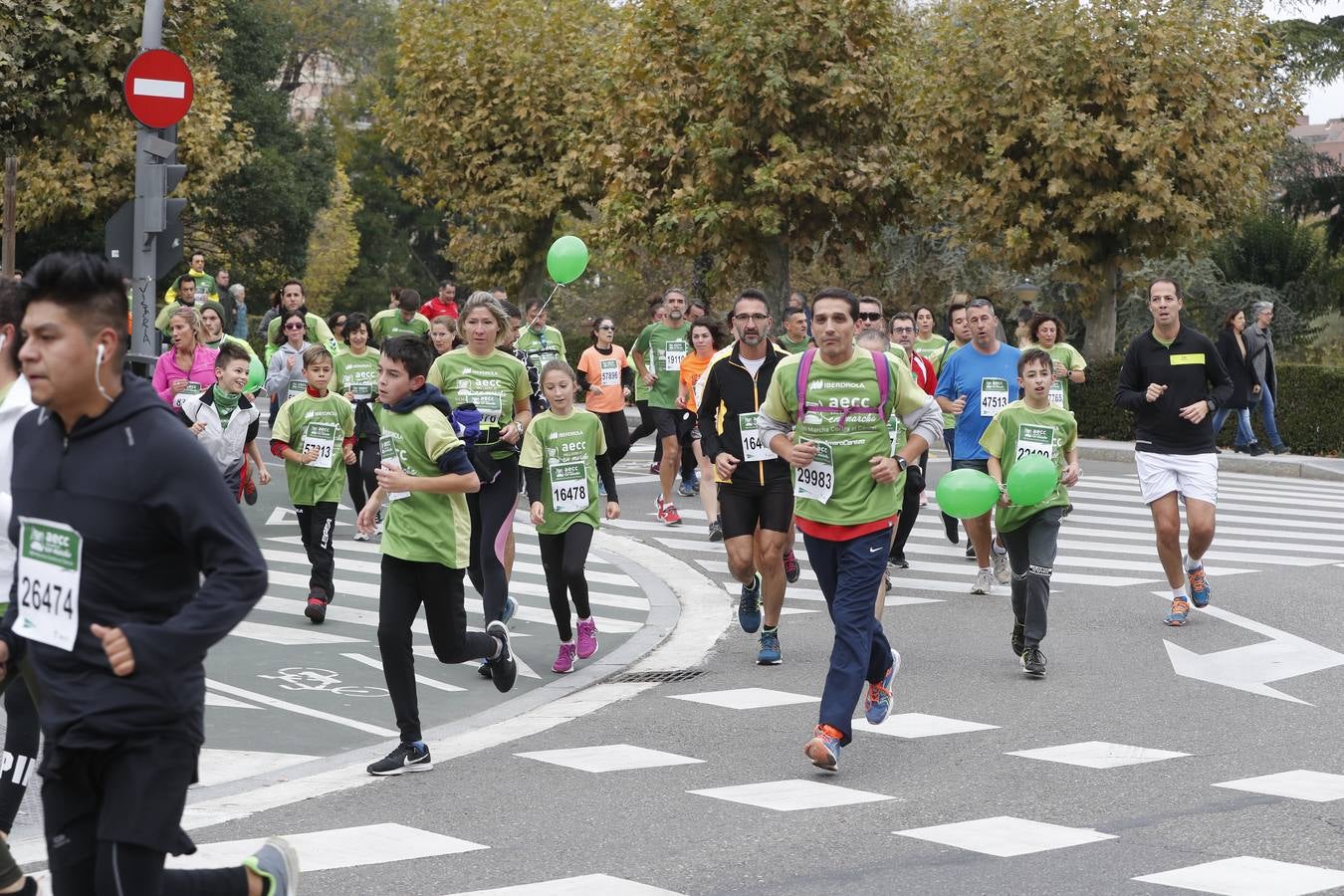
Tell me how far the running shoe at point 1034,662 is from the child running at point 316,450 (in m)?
4.36

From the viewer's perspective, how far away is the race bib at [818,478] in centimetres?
802

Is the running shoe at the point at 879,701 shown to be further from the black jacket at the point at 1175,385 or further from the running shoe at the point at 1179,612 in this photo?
the black jacket at the point at 1175,385

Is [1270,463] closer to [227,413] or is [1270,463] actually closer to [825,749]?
[227,413]

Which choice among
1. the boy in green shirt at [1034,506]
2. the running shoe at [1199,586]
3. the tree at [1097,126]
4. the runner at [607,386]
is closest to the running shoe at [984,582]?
the running shoe at [1199,586]

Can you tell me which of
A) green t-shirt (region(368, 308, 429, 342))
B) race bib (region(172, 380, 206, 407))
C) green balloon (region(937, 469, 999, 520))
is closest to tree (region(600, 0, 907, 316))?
green t-shirt (region(368, 308, 429, 342))

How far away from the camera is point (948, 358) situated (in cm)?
1324

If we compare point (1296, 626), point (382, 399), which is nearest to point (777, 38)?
point (1296, 626)

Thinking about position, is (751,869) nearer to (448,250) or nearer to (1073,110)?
(1073,110)

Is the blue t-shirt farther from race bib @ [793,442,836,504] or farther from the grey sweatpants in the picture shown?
race bib @ [793,442,836,504]

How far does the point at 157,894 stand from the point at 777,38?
2600 cm

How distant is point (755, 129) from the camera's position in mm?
30172

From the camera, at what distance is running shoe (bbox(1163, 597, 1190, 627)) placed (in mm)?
11664

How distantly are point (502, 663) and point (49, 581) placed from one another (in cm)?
501

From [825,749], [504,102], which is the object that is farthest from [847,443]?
[504,102]
